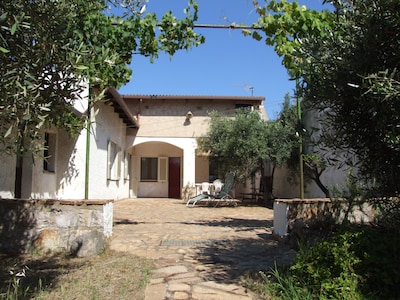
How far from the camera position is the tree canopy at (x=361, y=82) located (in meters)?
2.72

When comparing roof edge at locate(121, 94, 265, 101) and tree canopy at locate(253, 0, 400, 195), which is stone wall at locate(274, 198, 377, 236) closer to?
tree canopy at locate(253, 0, 400, 195)

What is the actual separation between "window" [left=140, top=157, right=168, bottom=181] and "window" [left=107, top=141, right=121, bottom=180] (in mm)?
4052

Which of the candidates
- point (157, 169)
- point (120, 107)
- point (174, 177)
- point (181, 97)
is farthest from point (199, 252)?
point (157, 169)

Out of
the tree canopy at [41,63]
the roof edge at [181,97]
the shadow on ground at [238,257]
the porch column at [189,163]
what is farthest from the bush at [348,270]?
the roof edge at [181,97]

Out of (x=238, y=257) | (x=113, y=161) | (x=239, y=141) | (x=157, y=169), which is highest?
(x=239, y=141)

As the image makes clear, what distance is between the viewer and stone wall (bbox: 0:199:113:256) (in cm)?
532

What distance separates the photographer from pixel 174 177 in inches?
764

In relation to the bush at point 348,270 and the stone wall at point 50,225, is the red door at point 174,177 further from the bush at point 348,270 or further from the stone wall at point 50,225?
the bush at point 348,270

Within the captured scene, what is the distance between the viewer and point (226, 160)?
46.6 ft

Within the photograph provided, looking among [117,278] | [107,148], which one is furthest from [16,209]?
[107,148]

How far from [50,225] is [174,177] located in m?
14.0

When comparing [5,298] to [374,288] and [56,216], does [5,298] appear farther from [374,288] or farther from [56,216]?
[374,288]

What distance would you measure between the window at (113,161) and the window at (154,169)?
160 inches

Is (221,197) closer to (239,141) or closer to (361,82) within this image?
(239,141)
